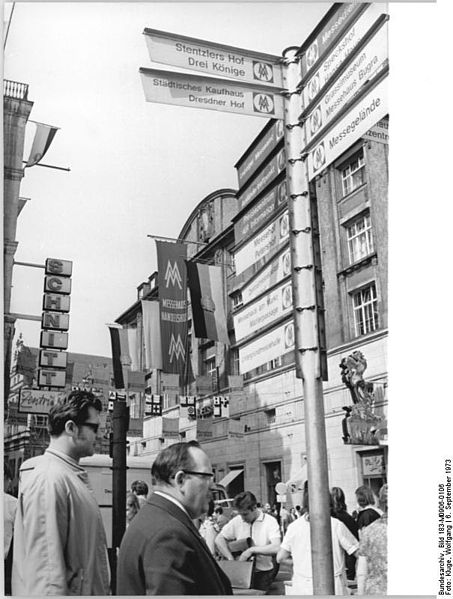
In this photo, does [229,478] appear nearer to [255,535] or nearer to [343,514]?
[255,535]

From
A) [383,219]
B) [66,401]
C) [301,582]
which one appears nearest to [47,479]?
[66,401]

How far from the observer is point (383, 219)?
418 centimetres

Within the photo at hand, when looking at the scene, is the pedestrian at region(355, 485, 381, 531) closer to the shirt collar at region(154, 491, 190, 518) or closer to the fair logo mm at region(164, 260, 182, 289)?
the shirt collar at region(154, 491, 190, 518)

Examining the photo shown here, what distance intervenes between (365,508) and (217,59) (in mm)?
2888

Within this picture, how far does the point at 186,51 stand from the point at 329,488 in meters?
2.84

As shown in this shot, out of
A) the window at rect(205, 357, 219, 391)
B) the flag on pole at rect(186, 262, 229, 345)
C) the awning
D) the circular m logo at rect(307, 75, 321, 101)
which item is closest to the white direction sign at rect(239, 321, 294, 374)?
the window at rect(205, 357, 219, 391)

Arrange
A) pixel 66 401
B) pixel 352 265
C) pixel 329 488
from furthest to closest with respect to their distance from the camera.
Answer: pixel 352 265, pixel 329 488, pixel 66 401

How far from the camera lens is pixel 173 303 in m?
4.94

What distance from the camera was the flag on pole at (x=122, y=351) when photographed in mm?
4676

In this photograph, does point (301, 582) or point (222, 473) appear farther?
point (222, 473)

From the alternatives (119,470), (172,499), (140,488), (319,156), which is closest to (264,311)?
(319,156)

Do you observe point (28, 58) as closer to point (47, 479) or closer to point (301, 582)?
point (47, 479)

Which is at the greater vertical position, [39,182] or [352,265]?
[39,182]

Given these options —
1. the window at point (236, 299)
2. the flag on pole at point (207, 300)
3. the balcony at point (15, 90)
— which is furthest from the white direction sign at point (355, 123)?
the balcony at point (15, 90)
